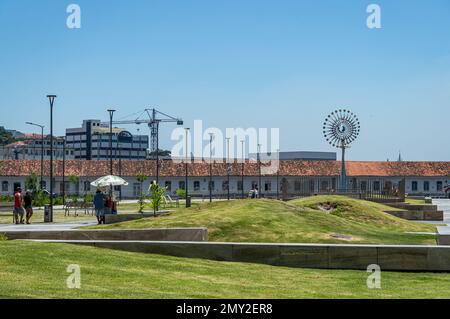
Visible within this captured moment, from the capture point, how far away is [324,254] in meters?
15.1

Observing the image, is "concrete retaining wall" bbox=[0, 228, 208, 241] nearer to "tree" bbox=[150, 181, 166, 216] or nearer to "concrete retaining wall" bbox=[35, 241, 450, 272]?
"concrete retaining wall" bbox=[35, 241, 450, 272]

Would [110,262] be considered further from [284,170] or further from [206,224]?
[284,170]

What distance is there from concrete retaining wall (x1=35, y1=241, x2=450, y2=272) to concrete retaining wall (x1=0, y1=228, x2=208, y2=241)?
291 centimetres

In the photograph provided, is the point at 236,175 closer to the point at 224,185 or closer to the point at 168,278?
the point at 224,185

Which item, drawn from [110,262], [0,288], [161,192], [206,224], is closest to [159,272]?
[110,262]

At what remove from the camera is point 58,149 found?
601 feet

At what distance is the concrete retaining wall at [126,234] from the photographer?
1853 cm

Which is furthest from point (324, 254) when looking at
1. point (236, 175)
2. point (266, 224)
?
point (236, 175)

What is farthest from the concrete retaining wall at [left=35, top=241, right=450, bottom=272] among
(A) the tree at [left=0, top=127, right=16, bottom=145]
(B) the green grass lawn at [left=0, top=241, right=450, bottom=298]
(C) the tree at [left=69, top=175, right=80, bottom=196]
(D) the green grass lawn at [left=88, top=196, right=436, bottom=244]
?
(A) the tree at [left=0, top=127, right=16, bottom=145]

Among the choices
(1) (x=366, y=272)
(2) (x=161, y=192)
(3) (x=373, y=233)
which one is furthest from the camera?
(2) (x=161, y=192)

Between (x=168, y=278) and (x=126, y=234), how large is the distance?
698 centimetres

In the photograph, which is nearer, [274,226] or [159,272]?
[159,272]

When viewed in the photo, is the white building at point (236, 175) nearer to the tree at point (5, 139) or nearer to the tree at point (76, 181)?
the tree at point (76, 181)

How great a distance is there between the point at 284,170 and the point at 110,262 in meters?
80.2
